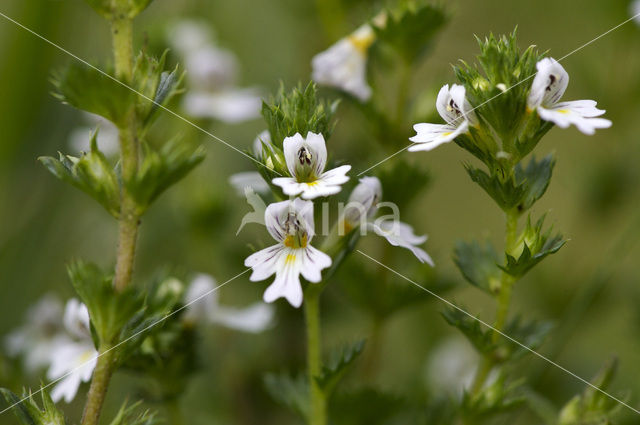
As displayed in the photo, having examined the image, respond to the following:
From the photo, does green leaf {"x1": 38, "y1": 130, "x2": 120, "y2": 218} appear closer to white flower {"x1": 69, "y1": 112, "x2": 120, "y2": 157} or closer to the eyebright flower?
the eyebright flower

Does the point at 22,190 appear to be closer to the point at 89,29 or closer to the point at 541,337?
the point at 89,29

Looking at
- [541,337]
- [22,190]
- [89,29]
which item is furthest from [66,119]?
[541,337]

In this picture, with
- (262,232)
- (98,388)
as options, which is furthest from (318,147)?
(262,232)

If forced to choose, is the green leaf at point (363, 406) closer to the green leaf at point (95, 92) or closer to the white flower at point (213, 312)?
the white flower at point (213, 312)

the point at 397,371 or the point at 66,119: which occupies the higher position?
the point at 66,119

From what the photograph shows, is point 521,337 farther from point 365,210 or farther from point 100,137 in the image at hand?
point 100,137

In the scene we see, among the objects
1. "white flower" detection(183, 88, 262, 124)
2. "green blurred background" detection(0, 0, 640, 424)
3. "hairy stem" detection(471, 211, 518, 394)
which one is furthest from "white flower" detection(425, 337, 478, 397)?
"white flower" detection(183, 88, 262, 124)
